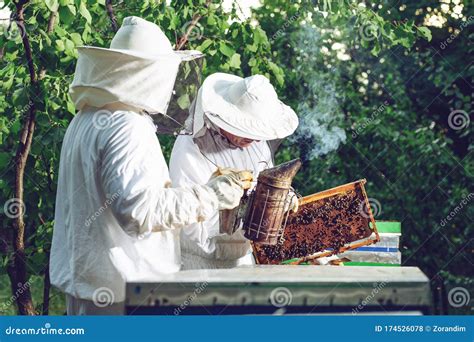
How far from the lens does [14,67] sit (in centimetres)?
498

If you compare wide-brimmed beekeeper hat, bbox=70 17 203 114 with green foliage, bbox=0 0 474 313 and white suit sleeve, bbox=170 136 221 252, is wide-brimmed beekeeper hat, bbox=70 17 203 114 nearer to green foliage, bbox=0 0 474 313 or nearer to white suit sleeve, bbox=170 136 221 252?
white suit sleeve, bbox=170 136 221 252

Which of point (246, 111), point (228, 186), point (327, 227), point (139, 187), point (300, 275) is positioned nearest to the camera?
point (139, 187)

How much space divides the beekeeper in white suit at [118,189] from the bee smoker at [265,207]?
212 mm

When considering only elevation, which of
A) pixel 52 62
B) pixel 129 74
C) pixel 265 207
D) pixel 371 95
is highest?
pixel 129 74

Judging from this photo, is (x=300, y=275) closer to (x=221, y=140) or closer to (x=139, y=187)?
(x=139, y=187)

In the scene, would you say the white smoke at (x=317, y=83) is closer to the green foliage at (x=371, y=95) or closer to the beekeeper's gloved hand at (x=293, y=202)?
the green foliage at (x=371, y=95)

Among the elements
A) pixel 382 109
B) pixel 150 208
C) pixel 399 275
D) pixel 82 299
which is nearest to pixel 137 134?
pixel 150 208

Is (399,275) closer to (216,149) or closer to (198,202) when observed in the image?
(198,202)

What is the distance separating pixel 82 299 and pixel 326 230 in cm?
150

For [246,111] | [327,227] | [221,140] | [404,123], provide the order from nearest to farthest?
1. [246,111]
2. [221,140]
3. [327,227]
4. [404,123]

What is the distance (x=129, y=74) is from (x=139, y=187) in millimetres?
485

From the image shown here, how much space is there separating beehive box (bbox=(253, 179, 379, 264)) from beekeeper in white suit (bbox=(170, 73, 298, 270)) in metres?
0.21

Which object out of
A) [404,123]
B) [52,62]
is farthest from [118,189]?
[404,123]

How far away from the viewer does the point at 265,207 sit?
3.59 m
